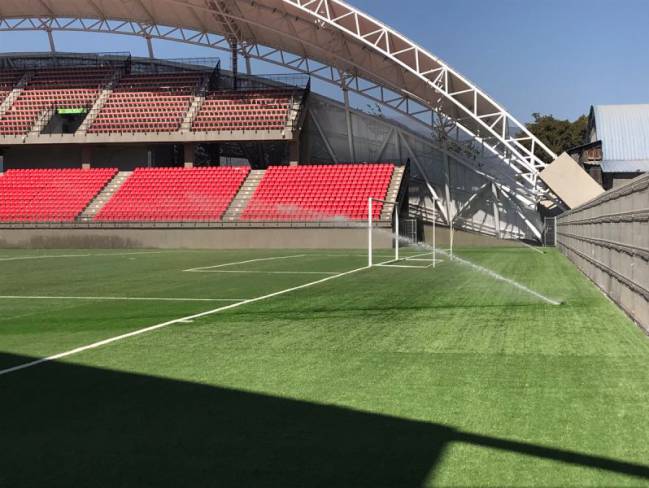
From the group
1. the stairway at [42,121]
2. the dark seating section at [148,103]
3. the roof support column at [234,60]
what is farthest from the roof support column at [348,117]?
the stairway at [42,121]

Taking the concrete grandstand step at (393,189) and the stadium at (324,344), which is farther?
the concrete grandstand step at (393,189)

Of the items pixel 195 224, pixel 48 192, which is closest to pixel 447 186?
pixel 195 224

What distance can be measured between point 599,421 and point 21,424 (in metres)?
3.60

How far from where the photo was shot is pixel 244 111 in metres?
47.1

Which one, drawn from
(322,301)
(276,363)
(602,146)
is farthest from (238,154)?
(276,363)

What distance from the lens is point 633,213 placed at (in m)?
8.70

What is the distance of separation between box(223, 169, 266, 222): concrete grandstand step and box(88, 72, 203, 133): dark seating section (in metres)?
6.35

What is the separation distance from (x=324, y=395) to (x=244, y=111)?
43480 millimetres

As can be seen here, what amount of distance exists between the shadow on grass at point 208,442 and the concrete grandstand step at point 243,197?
3428 cm

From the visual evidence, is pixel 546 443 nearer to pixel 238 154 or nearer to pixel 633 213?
pixel 633 213

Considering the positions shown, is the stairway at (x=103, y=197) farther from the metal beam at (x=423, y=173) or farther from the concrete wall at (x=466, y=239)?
the concrete wall at (x=466, y=239)

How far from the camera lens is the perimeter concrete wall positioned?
3722 cm

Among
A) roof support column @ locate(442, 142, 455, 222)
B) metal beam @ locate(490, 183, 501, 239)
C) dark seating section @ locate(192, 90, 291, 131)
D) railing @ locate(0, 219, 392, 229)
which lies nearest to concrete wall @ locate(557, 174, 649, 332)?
railing @ locate(0, 219, 392, 229)

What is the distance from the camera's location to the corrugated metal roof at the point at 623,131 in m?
43.5
